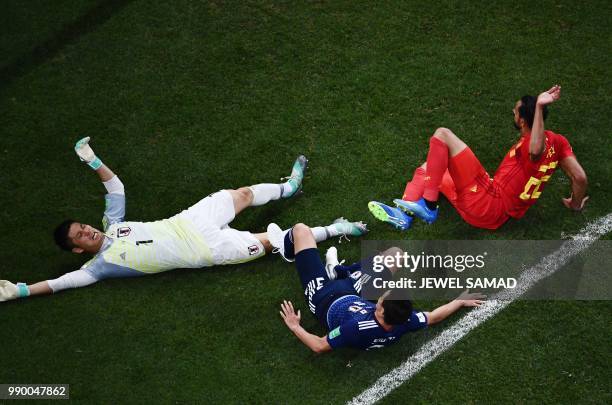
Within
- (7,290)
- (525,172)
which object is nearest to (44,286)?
(7,290)

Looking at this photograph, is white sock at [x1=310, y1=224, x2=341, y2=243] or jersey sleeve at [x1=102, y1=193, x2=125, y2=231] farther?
jersey sleeve at [x1=102, y1=193, x2=125, y2=231]

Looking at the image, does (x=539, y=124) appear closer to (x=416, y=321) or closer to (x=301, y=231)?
(x=416, y=321)

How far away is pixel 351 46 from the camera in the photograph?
30.6 feet

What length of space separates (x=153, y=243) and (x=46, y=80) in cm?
327

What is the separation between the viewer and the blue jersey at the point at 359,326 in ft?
21.4

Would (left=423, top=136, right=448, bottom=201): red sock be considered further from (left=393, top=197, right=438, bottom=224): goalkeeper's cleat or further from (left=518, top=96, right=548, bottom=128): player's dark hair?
(left=518, top=96, right=548, bottom=128): player's dark hair

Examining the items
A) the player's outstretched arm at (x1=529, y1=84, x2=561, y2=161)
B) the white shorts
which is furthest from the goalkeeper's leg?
the player's outstretched arm at (x1=529, y1=84, x2=561, y2=161)

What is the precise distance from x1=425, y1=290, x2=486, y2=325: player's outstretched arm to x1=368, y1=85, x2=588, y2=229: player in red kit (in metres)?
0.86

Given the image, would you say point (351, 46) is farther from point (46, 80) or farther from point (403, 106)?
point (46, 80)

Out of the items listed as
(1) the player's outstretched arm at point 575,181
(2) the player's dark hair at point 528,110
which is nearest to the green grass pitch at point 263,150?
(1) the player's outstretched arm at point 575,181

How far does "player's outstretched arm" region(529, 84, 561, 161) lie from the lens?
256 inches

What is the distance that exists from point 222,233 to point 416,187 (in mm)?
2127

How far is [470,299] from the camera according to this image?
7.11 meters

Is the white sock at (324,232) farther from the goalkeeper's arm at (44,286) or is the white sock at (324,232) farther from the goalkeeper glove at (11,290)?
the goalkeeper glove at (11,290)
